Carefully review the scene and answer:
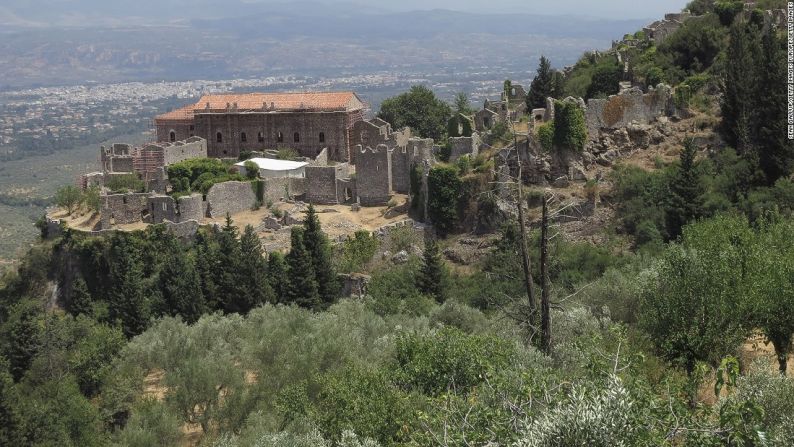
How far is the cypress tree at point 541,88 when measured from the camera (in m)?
43.4

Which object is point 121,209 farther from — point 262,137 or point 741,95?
point 741,95

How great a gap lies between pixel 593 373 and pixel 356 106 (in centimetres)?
3937

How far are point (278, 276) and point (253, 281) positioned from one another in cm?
100

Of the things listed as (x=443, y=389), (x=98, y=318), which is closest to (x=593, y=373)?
(x=443, y=389)

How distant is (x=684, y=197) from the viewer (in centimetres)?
3259

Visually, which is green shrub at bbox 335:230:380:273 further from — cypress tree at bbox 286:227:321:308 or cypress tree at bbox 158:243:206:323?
cypress tree at bbox 158:243:206:323

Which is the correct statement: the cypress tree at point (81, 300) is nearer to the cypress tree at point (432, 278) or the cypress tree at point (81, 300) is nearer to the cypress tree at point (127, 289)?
the cypress tree at point (127, 289)

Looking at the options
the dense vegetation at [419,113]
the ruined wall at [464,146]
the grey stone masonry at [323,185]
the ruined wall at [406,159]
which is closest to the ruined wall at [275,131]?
the dense vegetation at [419,113]

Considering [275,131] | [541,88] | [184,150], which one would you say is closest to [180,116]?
[184,150]

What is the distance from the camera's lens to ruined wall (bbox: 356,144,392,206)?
4238 centimetres

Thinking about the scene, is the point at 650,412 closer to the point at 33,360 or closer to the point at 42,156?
the point at 33,360

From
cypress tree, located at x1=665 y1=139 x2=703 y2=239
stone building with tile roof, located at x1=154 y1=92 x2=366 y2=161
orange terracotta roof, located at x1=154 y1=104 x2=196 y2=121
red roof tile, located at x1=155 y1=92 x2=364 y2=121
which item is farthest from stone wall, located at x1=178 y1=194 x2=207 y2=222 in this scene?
cypress tree, located at x1=665 y1=139 x2=703 y2=239

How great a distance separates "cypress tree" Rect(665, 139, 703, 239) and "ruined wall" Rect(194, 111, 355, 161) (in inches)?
830

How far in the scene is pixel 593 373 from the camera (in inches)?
550
